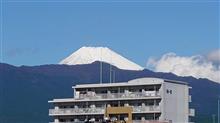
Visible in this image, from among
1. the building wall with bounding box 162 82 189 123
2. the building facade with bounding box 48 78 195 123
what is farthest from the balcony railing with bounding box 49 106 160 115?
the building wall with bounding box 162 82 189 123

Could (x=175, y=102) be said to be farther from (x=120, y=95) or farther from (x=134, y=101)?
(x=120, y=95)

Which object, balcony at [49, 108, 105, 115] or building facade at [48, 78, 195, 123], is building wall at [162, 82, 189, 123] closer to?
building facade at [48, 78, 195, 123]

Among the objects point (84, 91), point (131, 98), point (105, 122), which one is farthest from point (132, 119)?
point (105, 122)

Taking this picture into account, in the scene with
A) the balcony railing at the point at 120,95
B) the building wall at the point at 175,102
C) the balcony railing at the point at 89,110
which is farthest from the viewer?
the building wall at the point at 175,102

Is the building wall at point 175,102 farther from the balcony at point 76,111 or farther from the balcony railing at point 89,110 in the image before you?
the balcony at point 76,111

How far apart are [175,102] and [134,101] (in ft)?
23.1

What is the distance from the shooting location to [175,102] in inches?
4459

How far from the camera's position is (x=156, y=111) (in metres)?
108

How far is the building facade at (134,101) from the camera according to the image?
108 meters

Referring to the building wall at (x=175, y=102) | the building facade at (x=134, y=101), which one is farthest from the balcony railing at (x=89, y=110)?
the building wall at (x=175, y=102)

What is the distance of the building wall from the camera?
10928 cm

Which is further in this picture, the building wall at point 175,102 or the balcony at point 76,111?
the balcony at point 76,111

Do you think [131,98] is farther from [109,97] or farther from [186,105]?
[186,105]

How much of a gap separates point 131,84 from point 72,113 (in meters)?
9.18
